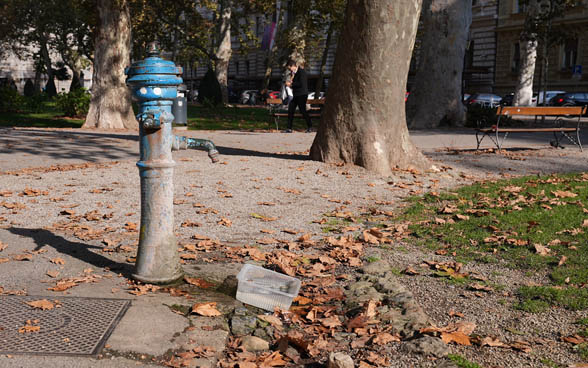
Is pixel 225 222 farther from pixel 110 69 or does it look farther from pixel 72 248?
pixel 110 69

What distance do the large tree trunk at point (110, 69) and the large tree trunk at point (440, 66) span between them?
8768 millimetres

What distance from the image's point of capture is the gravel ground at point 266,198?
142 inches

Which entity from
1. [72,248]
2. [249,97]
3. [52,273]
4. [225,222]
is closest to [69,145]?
[225,222]

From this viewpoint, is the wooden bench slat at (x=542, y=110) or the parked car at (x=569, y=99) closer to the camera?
the wooden bench slat at (x=542, y=110)

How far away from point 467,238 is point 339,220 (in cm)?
133

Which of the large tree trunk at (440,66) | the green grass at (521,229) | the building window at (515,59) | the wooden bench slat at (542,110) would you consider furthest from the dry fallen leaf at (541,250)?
the building window at (515,59)

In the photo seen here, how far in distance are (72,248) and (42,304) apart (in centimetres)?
143

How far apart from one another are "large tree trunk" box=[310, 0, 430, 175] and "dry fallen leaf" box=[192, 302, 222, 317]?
5.34 metres

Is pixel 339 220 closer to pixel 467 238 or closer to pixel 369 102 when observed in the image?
pixel 467 238

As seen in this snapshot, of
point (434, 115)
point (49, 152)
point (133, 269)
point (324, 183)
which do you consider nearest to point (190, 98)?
point (434, 115)

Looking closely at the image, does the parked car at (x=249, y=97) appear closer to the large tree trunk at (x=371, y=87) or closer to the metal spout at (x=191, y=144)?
the large tree trunk at (x=371, y=87)

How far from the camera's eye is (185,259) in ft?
15.5

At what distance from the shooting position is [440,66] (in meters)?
19.4

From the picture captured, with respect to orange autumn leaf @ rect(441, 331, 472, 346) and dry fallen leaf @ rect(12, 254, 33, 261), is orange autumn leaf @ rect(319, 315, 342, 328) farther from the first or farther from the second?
dry fallen leaf @ rect(12, 254, 33, 261)
